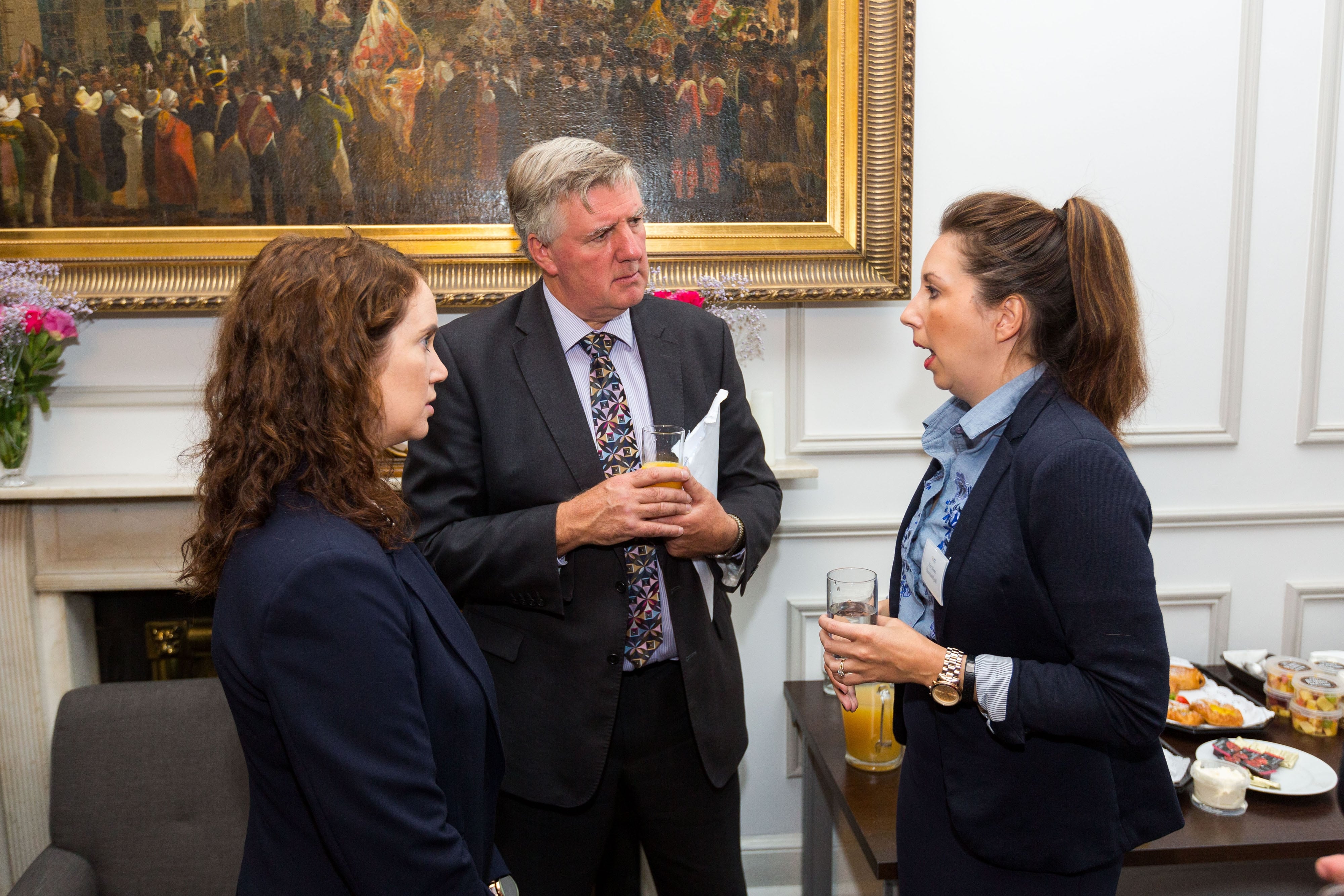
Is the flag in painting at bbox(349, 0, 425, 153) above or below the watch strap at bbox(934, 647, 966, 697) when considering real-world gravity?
above

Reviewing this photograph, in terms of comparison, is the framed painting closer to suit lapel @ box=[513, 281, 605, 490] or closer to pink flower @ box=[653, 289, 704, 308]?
pink flower @ box=[653, 289, 704, 308]

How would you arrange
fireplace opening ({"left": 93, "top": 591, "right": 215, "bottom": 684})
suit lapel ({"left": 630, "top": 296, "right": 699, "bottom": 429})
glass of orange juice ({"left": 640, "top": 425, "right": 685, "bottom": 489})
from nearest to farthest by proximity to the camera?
1. glass of orange juice ({"left": 640, "top": 425, "right": 685, "bottom": 489})
2. suit lapel ({"left": 630, "top": 296, "right": 699, "bottom": 429})
3. fireplace opening ({"left": 93, "top": 591, "right": 215, "bottom": 684})

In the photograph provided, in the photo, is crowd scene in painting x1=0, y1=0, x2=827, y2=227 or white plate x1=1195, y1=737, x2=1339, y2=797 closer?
white plate x1=1195, y1=737, x2=1339, y2=797

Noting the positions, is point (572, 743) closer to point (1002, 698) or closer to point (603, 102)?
point (1002, 698)

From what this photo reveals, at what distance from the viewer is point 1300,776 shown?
2.06 meters

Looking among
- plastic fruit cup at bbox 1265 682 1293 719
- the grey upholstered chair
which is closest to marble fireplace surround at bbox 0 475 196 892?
the grey upholstered chair

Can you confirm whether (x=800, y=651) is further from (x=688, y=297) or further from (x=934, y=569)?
(x=934, y=569)

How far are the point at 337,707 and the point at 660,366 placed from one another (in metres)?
1.10

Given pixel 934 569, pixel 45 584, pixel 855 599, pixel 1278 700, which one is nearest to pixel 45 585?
pixel 45 584

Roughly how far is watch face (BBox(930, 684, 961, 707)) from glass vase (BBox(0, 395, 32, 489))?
2292mm

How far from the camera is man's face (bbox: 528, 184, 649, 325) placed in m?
1.82

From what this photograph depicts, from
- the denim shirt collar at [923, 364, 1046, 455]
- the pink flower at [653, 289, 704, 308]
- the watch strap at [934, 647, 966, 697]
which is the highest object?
the pink flower at [653, 289, 704, 308]

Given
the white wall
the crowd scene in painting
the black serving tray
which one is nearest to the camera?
the black serving tray

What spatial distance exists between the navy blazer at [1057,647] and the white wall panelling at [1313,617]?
1.86 meters
